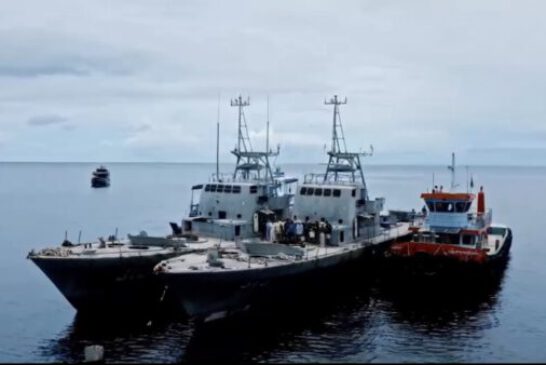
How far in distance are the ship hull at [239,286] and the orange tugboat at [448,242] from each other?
862 centimetres

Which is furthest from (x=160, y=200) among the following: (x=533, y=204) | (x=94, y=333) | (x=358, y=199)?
(x=94, y=333)

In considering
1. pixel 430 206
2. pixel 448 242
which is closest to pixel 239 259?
pixel 430 206

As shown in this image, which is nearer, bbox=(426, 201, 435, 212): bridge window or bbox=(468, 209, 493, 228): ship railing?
bbox=(426, 201, 435, 212): bridge window

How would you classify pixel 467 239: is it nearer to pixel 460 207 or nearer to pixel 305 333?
pixel 460 207

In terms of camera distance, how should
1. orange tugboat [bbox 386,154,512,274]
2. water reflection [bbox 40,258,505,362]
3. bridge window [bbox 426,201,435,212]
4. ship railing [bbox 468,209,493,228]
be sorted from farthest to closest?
ship railing [bbox 468,209,493,228], bridge window [bbox 426,201,435,212], orange tugboat [bbox 386,154,512,274], water reflection [bbox 40,258,505,362]

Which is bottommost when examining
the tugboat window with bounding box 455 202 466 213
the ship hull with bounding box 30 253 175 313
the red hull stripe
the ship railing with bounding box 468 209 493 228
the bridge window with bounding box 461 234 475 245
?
the ship hull with bounding box 30 253 175 313

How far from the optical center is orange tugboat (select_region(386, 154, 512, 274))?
47031 millimetres

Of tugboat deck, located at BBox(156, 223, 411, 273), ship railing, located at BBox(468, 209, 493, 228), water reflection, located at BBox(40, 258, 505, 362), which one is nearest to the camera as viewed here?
water reflection, located at BBox(40, 258, 505, 362)

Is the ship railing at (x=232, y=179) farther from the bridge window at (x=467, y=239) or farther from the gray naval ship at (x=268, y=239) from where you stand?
the bridge window at (x=467, y=239)

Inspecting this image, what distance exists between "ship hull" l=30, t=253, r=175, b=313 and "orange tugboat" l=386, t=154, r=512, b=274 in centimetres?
1838

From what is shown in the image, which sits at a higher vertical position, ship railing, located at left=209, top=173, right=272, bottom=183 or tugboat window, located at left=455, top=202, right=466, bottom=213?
ship railing, located at left=209, top=173, right=272, bottom=183

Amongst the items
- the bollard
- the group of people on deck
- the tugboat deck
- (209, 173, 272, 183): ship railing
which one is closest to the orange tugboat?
the tugboat deck

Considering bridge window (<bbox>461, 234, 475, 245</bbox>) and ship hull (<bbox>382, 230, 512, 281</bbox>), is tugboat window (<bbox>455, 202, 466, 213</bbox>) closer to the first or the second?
bridge window (<bbox>461, 234, 475, 245</bbox>)

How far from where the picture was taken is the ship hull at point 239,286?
114 ft
